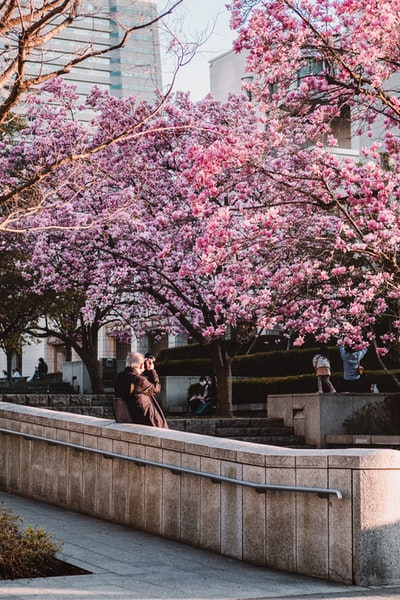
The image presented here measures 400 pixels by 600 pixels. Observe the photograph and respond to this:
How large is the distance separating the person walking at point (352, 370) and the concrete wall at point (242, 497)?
27.4 feet

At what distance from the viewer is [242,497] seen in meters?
9.68

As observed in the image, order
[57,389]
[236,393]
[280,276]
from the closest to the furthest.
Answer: [280,276] → [236,393] → [57,389]

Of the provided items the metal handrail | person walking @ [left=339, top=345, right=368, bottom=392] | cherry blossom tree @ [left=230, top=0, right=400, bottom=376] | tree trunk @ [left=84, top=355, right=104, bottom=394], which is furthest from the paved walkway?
tree trunk @ [left=84, top=355, right=104, bottom=394]

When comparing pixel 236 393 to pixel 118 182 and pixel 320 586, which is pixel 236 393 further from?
pixel 320 586

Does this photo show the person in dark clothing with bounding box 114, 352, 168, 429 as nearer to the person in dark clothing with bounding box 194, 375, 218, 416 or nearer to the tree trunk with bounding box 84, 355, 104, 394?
the person in dark clothing with bounding box 194, 375, 218, 416

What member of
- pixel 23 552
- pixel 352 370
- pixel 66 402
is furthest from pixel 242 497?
pixel 66 402

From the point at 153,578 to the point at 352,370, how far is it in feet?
39.8

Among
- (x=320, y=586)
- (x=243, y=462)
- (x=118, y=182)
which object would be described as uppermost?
(x=118, y=182)

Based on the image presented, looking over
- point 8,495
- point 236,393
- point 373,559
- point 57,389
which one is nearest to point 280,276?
point 8,495

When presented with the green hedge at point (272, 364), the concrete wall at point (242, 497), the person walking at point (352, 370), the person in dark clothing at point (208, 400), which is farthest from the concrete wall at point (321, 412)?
the green hedge at point (272, 364)

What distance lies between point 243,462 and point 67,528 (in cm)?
262

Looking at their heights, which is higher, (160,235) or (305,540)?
(160,235)

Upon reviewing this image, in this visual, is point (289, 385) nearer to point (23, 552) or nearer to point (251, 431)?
point (251, 431)

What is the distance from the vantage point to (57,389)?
36.9m
